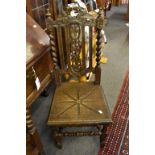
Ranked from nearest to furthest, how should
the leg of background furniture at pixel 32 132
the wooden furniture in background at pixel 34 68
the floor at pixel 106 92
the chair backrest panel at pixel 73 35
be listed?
the leg of background furniture at pixel 32 132
the wooden furniture in background at pixel 34 68
the chair backrest panel at pixel 73 35
the floor at pixel 106 92

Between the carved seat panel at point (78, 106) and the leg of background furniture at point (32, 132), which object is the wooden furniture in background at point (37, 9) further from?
the leg of background furniture at point (32, 132)

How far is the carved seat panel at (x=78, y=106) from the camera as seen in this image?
1.23 m

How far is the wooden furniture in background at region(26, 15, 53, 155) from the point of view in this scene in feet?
3.80

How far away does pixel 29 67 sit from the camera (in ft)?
3.85

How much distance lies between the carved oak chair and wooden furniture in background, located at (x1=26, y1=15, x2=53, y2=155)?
0.32ft

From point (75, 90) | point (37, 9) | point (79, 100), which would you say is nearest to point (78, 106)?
point (79, 100)

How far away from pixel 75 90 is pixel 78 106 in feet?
0.63

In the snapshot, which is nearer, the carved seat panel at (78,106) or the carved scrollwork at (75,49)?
the carved seat panel at (78,106)

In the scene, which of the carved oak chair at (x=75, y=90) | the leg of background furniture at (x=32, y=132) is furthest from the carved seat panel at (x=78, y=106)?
the leg of background furniture at (x=32, y=132)

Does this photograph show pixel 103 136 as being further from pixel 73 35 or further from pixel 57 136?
pixel 73 35

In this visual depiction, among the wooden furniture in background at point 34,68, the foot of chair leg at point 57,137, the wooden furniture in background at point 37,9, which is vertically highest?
the wooden furniture in background at point 37,9

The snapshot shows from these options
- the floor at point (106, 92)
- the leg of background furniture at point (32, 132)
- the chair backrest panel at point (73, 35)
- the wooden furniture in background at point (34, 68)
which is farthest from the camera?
the floor at point (106, 92)
